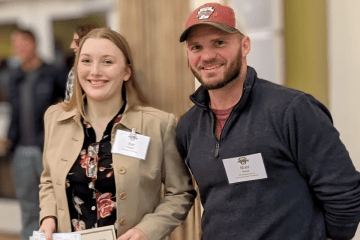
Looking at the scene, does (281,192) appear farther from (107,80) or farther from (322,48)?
(322,48)

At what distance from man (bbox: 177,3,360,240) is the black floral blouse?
405 mm

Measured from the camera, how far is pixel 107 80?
1.76 meters

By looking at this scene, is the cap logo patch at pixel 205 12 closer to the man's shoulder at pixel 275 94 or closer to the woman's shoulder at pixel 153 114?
the man's shoulder at pixel 275 94

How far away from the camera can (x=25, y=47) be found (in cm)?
317

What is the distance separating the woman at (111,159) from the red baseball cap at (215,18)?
16.0 inches

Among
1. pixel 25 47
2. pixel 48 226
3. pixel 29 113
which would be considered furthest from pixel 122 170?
pixel 25 47

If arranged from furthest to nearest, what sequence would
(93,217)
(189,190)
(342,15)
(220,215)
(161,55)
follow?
(342,15) → (161,55) → (189,190) → (93,217) → (220,215)

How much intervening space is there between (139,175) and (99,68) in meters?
0.49

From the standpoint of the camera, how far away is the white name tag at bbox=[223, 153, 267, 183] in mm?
1474

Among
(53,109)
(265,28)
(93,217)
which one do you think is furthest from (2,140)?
(265,28)

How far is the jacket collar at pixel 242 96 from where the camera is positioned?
1.51 m

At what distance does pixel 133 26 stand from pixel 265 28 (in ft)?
2.61

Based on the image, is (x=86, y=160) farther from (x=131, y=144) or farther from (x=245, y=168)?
(x=245, y=168)

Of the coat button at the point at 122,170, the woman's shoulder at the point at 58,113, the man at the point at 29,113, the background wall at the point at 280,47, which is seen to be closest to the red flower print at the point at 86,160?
the coat button at the point at 122,170
